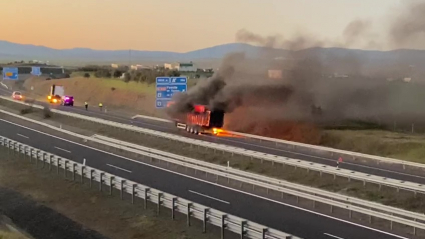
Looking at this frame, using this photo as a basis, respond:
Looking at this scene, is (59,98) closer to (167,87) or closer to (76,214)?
(167,87)

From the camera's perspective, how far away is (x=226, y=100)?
56.1 meters

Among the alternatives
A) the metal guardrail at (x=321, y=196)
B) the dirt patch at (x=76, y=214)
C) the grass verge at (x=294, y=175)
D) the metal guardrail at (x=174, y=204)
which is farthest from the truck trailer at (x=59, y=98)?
the dirt patch at (x=76, y=214)

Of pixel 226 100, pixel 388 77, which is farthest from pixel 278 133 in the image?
pixel 388 77

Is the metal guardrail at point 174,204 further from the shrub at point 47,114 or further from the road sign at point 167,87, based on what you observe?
the shrub at point 47,114

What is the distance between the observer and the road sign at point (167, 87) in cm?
5384

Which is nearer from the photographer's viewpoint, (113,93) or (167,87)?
(167,87)

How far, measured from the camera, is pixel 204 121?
172 feet

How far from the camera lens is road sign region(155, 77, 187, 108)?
53.8m

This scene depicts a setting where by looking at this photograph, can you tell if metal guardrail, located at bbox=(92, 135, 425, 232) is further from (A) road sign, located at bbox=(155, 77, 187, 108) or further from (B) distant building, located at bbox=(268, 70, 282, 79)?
(B) distant building, located at bbox=(268, 70, 282, 79)

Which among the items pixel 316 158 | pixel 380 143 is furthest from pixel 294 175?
pixel 380 143

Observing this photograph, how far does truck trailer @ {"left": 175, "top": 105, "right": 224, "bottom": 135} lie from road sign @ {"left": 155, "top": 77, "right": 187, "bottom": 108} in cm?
256

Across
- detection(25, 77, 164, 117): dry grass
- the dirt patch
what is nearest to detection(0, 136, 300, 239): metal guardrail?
the dirt patch

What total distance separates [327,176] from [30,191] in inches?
630

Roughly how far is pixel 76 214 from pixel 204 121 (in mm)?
30277
